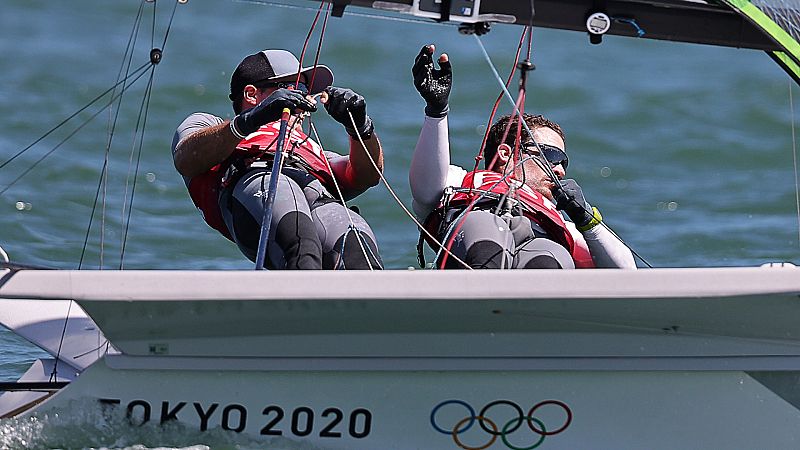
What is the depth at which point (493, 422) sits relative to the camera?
2135 mm

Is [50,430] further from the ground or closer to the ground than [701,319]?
closer to the ground

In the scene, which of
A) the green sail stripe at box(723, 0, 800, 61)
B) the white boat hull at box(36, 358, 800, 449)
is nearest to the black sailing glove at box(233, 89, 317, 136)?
the white boat hull at box(36, 358, 800, 449)

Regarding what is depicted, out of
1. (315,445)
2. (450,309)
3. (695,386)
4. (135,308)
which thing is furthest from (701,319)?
(135,308)

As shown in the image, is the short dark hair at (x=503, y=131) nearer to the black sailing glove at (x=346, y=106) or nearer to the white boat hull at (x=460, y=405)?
the black sailing glove at (x=346, y=106)

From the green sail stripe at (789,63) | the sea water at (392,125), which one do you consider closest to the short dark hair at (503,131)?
the green sail stripe at (789,63)

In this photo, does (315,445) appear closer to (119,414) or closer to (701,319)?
(119,414)

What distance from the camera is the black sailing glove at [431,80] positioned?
2504mm

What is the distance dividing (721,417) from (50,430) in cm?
119

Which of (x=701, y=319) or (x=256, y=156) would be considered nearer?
(x=701, y=319)

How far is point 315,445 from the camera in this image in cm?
213

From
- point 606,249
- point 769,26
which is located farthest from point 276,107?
point 769,26

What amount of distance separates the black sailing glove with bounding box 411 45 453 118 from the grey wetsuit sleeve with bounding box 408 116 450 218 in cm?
3

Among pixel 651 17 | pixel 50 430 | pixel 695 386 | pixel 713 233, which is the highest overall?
pixel 713 233

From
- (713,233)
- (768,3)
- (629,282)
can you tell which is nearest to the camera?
(629,282)
